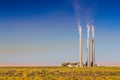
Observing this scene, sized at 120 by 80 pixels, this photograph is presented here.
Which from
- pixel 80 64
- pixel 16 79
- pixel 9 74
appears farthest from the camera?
pixel 80 64

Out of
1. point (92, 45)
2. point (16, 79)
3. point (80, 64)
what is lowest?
point (16, 79)

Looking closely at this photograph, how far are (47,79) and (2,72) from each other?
23950 mm

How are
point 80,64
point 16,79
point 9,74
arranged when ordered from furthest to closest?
point 80,64 → point 9,74 → point 16,79

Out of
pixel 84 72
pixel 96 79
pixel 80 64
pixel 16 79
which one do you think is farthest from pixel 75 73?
pixel 80 64

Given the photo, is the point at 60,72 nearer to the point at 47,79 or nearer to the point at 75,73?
the point at 75,73

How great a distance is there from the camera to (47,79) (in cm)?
7225

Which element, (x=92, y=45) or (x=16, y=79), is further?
(x=92, y=45)

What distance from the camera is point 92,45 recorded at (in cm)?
13400

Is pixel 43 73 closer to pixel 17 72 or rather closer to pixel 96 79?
pixel 17 72

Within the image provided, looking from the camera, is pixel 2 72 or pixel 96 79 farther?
pixel 2 72

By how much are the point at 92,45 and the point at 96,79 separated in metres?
63.0

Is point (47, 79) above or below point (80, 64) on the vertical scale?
below

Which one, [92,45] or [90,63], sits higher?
[92,45]

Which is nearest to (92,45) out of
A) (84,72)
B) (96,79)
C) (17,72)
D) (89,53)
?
(89,53)
